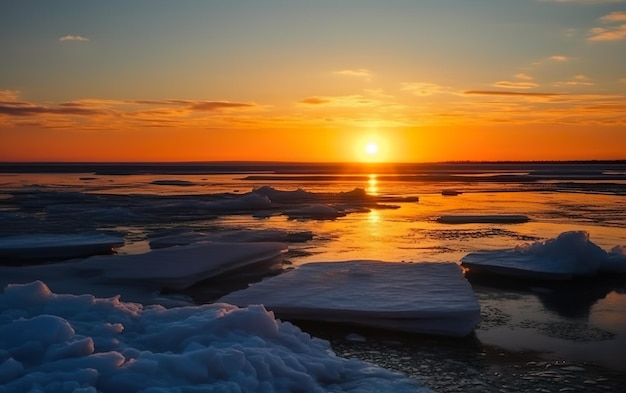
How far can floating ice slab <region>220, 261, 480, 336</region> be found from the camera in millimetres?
6008

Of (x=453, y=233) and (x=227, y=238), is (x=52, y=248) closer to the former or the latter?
(x=227, y=238)

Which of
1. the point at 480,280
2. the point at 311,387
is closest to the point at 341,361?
the point at 311,387

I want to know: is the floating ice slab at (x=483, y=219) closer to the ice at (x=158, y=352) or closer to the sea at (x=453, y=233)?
the sea at (x=453, y=233)

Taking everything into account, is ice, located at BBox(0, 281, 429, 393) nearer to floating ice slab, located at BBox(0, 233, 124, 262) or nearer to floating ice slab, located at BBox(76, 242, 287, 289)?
floating ice slab, located at BBox(76, 242, 287, 289)

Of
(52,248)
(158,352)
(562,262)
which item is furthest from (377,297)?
(52,248)

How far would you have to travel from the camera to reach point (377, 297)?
6.62m

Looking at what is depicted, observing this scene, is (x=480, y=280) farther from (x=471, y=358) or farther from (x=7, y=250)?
(x=7, y=250)

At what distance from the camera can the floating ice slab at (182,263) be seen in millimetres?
8031

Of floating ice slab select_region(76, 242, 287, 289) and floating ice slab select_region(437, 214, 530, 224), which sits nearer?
floating ice slab select_region(76, 242, 287, 289)

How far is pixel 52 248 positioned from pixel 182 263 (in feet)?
10.6

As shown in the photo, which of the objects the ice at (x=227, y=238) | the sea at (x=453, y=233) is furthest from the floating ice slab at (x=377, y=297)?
the ice at (x=227, y=238)

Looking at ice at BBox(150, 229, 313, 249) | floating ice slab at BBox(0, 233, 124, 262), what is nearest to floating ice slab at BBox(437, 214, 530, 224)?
ice at BBox(150, 229, 313, 249)

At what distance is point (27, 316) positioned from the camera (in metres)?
4.62

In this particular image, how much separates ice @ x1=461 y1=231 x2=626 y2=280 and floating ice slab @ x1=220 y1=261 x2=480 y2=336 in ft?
3.01
